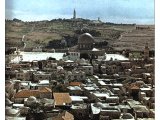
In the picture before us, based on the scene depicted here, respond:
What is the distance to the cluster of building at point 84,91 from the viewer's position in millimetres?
2305

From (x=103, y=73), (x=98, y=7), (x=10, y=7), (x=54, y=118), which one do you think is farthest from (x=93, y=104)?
(x=10, y=7)

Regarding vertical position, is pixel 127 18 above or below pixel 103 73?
above

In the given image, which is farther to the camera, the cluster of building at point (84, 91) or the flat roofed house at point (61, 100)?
the flat roofed house at point (61, 100)

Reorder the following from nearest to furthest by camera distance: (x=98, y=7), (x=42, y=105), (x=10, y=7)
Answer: (x=10, y=7) < (x=98, y=7) < (x=42, y=105)

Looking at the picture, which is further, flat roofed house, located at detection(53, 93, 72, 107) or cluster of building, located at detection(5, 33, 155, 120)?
flat roofed house, located at detection(53, 93, 72, 107)

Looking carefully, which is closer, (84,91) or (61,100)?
(61,100)

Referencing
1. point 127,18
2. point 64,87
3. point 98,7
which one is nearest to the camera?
point 98,7

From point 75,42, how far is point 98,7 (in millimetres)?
2233

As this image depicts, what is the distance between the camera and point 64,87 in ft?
9.78

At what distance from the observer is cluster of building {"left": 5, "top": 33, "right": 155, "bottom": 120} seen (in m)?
2.30

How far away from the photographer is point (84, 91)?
3066mm
